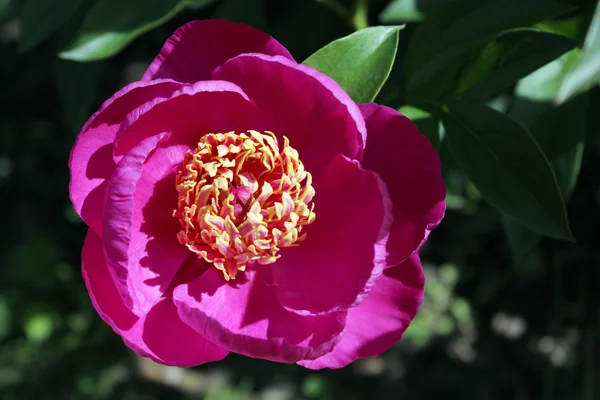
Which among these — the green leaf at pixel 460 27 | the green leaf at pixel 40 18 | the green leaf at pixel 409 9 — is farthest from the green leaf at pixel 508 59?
the green leaf at pixel 40 18

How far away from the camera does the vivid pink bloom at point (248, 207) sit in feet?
2.59

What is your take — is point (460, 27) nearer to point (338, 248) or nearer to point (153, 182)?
point (338, 248)

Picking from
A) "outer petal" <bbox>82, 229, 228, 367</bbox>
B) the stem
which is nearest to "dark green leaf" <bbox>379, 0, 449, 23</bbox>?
the stem

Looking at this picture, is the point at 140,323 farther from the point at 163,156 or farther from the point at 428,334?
the point at 428,334

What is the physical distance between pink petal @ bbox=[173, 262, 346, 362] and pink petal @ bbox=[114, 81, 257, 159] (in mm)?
184

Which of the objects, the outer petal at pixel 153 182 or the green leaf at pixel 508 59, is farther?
the green leaf at pixel 508 59

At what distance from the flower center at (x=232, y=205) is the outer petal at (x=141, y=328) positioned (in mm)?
93

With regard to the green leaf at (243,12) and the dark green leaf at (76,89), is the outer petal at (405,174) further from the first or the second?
the dark green leaf at (76,89)

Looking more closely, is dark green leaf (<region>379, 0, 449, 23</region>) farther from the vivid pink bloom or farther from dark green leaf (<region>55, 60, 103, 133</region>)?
dark green leaf (<region>55, 60, 103, 133</region>)

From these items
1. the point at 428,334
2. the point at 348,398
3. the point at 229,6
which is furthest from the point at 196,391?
the point at 229,6

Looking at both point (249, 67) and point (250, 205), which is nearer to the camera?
point (249, 67)

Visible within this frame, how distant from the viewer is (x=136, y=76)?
1998mm

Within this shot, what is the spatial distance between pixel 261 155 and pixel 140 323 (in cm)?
25

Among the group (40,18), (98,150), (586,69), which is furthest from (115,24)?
(586,69)
